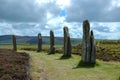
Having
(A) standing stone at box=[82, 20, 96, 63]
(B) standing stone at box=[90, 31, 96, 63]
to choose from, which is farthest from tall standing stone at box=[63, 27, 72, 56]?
(B) standing stone at box=[90, 31, 96, 63]

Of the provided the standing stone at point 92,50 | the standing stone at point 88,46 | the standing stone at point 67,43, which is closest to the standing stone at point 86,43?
the standing stone at point 88,46

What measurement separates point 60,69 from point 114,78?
756cm

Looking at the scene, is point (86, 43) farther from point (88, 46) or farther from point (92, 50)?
point (92, 50)

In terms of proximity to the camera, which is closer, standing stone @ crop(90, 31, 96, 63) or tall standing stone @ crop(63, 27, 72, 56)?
standing stone @ crop(90, 31, 96, 63)

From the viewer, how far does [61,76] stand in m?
29.6

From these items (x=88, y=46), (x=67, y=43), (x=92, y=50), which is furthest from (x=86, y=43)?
(x=67, y=43)

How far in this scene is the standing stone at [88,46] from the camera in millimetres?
39719

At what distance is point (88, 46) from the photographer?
40688mm

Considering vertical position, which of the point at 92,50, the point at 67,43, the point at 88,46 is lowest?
the point at 92,50

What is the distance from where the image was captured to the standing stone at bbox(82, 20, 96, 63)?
1564 inches

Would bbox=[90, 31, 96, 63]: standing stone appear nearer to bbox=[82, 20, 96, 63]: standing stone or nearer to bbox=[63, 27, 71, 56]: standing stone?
bbox=[82, 20, 96, 63]: standing stone

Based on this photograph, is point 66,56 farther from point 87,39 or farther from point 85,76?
point 85,76

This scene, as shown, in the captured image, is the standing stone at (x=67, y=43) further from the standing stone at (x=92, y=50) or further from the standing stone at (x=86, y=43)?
the standing stone at (x=92, y=50)

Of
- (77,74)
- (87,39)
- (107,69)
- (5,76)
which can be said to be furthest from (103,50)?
(5,76)
